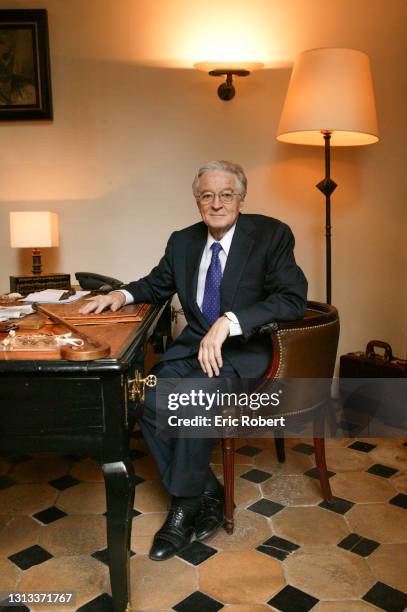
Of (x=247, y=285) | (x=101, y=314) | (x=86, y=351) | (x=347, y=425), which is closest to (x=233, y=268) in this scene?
(x=247, y=285)

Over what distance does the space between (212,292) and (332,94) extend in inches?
49.3

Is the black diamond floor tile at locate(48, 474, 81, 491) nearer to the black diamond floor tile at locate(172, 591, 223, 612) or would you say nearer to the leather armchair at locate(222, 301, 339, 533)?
the leather armchair at locate(222, 301, 339, 533)

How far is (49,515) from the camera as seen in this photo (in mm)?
2326

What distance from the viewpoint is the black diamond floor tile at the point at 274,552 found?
2.02 metres

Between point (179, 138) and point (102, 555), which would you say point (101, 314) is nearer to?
point (102, 555)

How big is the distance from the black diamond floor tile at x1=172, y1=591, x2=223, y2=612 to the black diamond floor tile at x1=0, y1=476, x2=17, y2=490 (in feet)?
3.80

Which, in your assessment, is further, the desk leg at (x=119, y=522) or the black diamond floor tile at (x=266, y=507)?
the black diamond floor tile at (x=266, y=507)

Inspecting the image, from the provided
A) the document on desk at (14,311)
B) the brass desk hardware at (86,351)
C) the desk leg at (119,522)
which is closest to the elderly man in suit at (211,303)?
the document on desk at (14,311)

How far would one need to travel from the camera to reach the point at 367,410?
342cm

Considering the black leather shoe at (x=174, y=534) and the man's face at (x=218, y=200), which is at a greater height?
the man's face at (x=218, y=200)

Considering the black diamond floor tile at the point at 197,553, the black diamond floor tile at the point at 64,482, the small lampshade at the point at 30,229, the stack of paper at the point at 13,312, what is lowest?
the black diamond floor tile at the point at 197,553

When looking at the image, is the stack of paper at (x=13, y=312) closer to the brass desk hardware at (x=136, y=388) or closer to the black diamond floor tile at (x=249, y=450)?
the brass desk hardware at (x=136, y=388)

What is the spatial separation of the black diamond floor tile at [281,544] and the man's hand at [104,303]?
1.07 m

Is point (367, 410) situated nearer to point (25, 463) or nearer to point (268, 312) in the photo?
point (268, 312)
